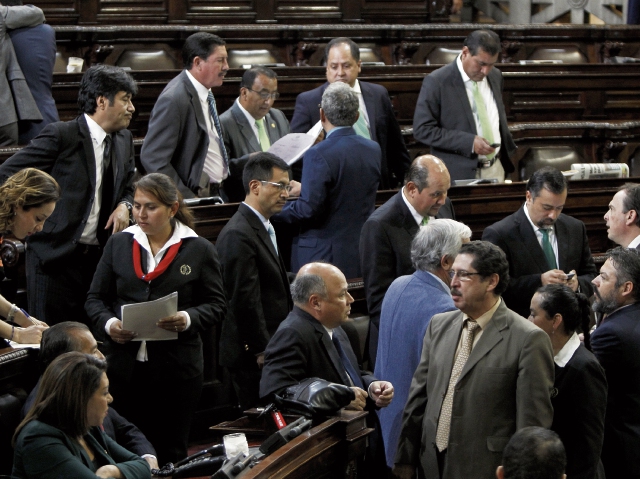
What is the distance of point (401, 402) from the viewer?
357 centimetres

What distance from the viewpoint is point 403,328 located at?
3543 millimetres

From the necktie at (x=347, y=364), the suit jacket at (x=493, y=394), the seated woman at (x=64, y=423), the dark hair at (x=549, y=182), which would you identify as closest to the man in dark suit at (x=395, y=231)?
Answer: the dark hair at (x=549, y=182)

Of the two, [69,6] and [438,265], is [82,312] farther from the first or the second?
[69,6]

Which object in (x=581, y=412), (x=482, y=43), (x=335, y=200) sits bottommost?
(x=581, y=412)

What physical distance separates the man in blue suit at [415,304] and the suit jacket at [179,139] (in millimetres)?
1374

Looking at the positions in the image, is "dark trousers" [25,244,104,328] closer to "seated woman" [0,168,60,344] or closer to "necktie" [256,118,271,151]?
"seated woman" [0,168,60,344]

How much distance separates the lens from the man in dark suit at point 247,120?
500 cm

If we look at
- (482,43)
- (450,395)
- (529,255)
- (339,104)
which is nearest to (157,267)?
(450,395)

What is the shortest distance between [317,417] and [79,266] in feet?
4.60

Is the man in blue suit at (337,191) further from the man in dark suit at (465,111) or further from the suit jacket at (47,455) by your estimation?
the suit jacket at (47,455)

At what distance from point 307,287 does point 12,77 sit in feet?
7.61

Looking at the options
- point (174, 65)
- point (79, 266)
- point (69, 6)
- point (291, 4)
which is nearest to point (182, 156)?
point (79, 266)

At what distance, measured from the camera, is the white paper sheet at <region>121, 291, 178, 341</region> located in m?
3.50

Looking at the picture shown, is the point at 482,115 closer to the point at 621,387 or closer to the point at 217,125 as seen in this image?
the point at 217,125
